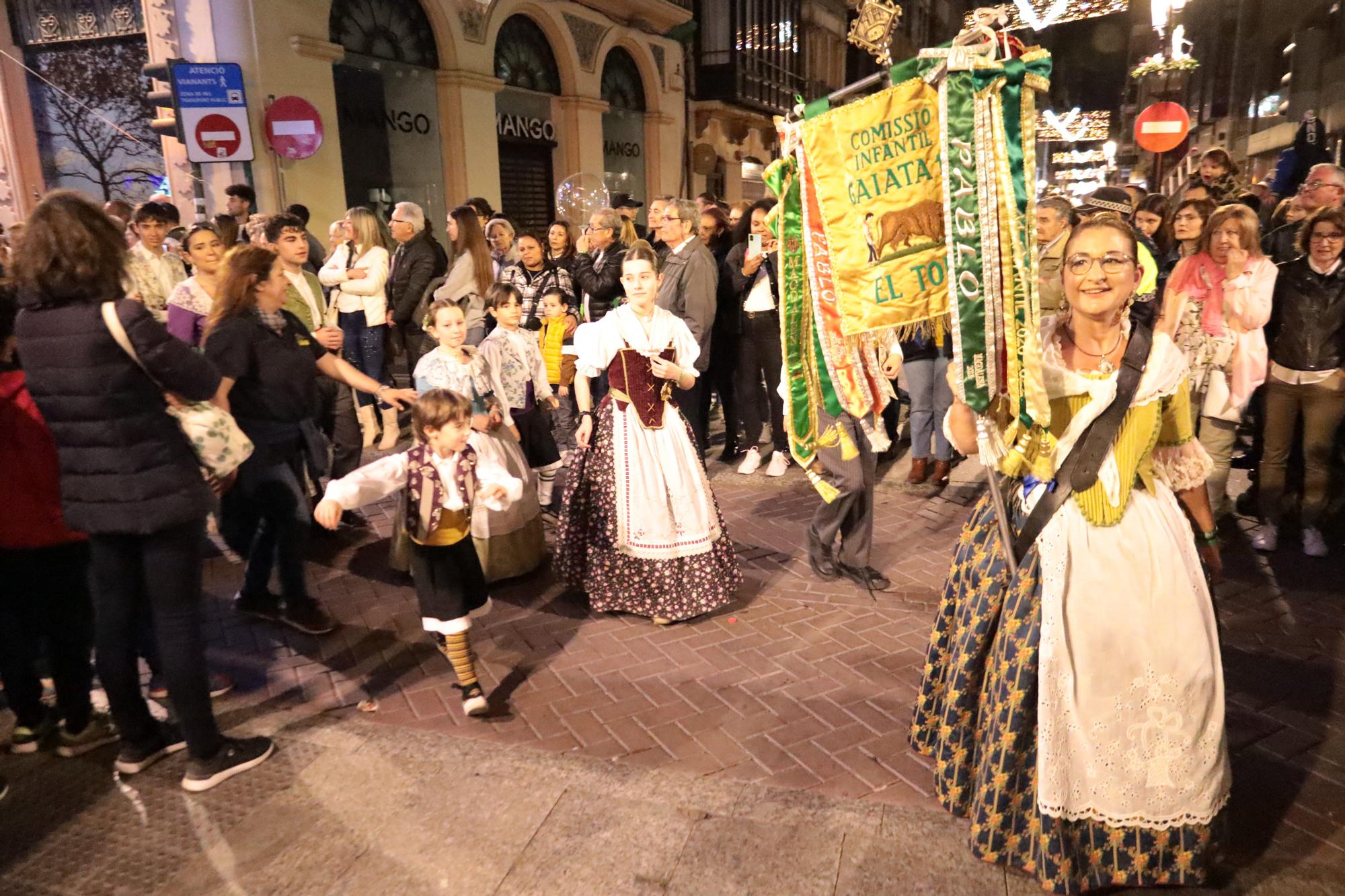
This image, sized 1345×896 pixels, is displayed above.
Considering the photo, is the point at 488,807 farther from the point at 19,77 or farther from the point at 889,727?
the point at 19,77

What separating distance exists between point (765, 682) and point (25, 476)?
319 centimetres

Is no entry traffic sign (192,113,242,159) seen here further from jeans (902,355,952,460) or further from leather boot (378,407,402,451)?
jeans (902,355,952,460)

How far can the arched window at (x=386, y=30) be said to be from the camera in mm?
12828

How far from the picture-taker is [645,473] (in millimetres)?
4898

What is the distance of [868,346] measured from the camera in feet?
10.6

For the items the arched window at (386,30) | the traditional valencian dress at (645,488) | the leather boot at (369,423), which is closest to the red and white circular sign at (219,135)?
the arched window at (386,30)

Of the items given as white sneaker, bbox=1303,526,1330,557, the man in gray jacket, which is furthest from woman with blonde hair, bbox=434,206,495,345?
white sneaker, bbox=1303,526,1330,557

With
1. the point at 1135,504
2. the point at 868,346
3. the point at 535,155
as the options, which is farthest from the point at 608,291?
the point at 535,155

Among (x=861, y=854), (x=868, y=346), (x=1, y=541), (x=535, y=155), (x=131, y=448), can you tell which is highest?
(x=535, y=155)

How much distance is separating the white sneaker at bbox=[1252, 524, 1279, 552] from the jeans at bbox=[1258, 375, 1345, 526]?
5 cm

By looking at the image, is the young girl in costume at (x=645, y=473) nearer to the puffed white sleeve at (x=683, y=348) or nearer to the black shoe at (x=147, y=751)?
the puffed white sleeve at (x=683, y=348)

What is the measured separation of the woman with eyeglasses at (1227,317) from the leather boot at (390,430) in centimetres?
658

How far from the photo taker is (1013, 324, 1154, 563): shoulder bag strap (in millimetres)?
2750

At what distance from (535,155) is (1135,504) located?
52.9 feet
